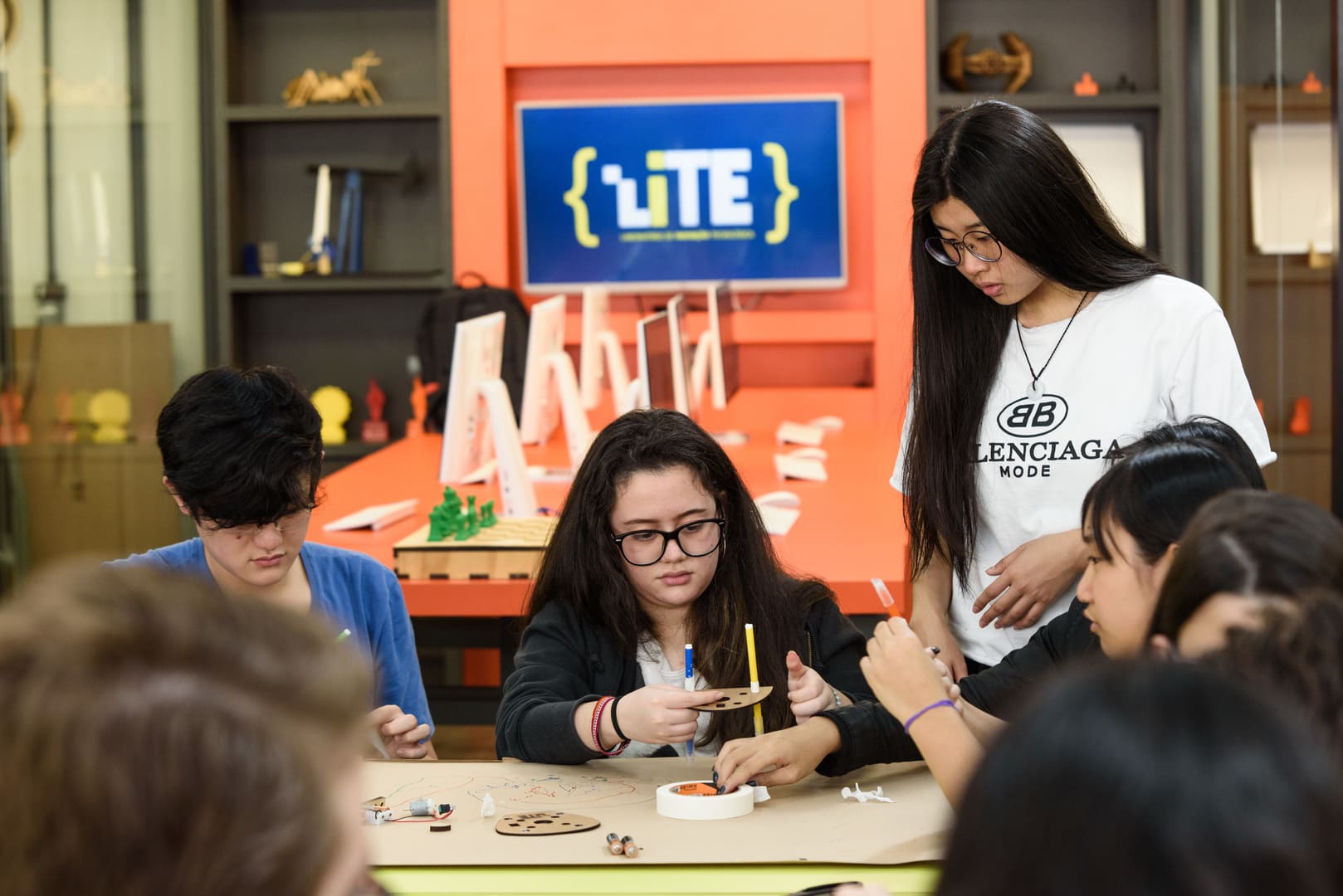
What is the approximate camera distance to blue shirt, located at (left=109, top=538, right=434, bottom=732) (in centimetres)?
184

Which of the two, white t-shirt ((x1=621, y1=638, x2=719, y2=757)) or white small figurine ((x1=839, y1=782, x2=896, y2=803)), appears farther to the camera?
white t-shirt ((x1=621, y1=638, x2=719, y2=757))

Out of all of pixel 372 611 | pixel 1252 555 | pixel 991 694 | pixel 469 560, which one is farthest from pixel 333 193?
pixel 1252 555

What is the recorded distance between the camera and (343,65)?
17.8ft

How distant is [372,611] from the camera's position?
1.89m

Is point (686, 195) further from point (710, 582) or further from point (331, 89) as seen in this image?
point (710, 582)

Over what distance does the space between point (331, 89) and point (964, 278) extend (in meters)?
3.89

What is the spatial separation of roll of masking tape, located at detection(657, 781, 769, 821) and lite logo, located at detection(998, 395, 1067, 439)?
2.00 feet

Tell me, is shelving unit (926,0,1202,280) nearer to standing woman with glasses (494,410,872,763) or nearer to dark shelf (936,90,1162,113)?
dark shelf (936,90,1162,113)

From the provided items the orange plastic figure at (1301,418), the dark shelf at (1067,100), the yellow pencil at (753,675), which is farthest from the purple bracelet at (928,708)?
the dark shelf at (1067,100)

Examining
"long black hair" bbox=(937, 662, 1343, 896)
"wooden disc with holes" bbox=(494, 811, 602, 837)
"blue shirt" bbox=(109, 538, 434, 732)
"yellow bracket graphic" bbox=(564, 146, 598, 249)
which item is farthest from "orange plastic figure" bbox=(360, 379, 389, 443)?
"long black hair" bbox=(937, 662, 1343, 896)

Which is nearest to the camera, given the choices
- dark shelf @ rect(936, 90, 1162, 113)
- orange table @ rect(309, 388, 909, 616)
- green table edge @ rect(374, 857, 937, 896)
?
green table edge @ rect(374, 857, 937, 896)

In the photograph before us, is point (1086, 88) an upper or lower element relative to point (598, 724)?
upper

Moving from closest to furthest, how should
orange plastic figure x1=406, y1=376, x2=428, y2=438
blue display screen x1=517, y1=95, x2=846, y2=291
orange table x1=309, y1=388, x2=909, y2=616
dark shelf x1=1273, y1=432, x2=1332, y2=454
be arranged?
orange table x1=309, y1=388, x2=909, y2=616, dark shelf x1=1273, y1=432, x2=1332, y2=454, orange plastic figure x1=406, y1=376, x2=428, y2=438, blue display screen x1=517, y1=95, x2=846, y2=291

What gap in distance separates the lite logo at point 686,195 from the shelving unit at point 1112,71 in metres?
0.66
